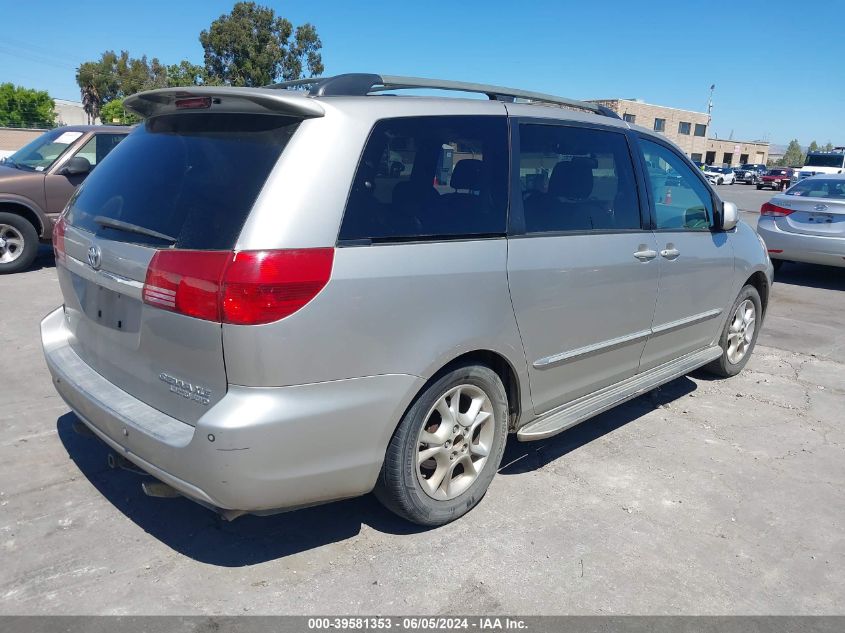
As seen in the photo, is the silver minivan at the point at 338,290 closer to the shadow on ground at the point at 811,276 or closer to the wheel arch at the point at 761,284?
the wheel arch at the point at 761,284

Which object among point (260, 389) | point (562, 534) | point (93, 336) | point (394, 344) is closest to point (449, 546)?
point (562, 534)

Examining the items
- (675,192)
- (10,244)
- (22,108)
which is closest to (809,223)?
(675,192)

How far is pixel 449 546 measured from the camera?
10.2 ft

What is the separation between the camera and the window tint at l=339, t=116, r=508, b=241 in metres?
2.74

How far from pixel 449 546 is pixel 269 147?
1.89m

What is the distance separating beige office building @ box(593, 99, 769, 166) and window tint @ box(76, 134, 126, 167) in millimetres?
58577

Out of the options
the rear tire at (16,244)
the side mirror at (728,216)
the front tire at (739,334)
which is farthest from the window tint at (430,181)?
the rear tire at (16,244)

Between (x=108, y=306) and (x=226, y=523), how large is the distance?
1.13 metres

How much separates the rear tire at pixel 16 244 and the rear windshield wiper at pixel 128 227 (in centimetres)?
634

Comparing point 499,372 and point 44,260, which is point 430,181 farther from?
point 44,260

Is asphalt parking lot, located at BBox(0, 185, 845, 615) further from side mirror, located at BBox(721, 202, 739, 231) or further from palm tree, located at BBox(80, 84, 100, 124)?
palm tree, located at BBox(80, 84, 100, 124)

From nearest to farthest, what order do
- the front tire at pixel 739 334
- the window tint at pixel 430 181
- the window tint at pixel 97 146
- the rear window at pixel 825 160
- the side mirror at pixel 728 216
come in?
the window tint at pixel 430 181 → the side mirror at pixel 728 216 → the front tire at pixel 739 334 → the window tint at pixel 97 146 → the rear window at pixel 825 160

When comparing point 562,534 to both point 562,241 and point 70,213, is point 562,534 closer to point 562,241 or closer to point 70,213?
point 562,241

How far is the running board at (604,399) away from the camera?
354 cm
